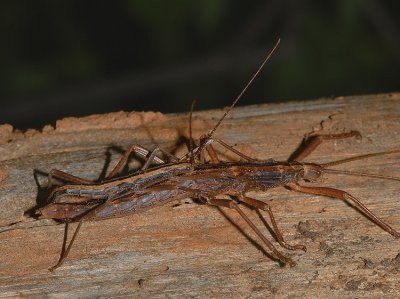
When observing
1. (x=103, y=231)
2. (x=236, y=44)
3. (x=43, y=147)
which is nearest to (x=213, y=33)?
(x=236, y=44)

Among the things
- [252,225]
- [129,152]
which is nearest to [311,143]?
[252,225]

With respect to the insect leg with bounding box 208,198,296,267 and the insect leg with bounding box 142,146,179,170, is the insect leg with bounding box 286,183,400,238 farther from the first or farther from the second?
the insect leg with bounding box 142,146,179,170

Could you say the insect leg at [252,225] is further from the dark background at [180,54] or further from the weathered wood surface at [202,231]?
the dark background at [180,54]

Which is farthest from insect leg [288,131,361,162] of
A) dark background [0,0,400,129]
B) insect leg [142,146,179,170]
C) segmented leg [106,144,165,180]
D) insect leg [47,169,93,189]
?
dark background [0,0,400,129]

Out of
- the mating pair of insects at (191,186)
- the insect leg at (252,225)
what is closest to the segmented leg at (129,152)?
the mating pair of insects at (191,186)

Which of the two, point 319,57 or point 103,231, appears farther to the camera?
point 319,57

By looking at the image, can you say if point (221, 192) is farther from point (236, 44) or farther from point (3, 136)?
point (236, 44)

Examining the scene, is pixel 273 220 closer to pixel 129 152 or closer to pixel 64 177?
pixel 129 152
